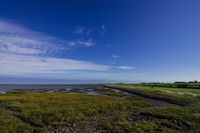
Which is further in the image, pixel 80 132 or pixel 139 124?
pixel 139 124

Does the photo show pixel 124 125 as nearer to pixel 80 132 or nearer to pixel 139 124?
pixel 139 124

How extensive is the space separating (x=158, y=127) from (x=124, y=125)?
345 cm

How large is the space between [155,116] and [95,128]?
10.00 meters

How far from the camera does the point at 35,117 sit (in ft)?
79.8

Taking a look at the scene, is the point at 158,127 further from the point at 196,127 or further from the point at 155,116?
the point at 155,116

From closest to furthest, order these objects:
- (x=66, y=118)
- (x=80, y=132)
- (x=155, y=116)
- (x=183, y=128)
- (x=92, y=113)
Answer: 1. (x=80, y=132)
2. (x=183, y=128)
3. (x=66, y=118)
4. (x=155, y=116)
5. (x=92, y=113)

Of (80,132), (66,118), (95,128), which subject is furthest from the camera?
(66,118)

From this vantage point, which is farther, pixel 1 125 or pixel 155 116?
pixel 155 116

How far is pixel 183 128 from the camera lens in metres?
20.6

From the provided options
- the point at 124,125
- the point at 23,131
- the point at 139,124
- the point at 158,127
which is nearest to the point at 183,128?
the point at 158,127

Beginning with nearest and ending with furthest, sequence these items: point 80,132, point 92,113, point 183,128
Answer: point 80,132 < point 183,128 < point 92,113

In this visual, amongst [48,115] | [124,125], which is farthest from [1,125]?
[124,125]

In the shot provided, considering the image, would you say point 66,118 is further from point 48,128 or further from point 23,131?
point 23,131

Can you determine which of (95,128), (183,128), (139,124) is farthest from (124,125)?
(183,128)
